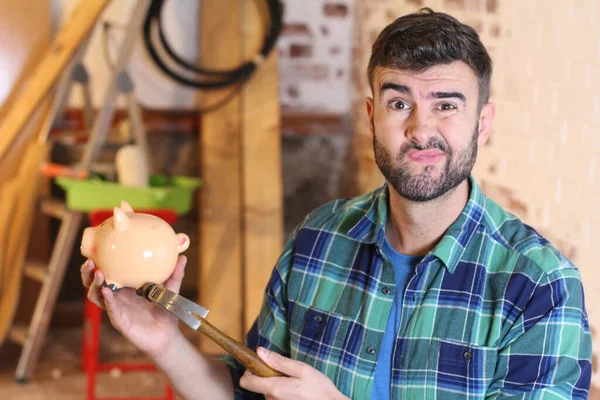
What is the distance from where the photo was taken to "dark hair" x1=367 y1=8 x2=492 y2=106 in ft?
4.94

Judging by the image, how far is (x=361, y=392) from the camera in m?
1.55

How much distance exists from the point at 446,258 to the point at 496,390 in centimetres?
24

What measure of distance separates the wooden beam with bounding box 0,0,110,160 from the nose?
6.48 feet

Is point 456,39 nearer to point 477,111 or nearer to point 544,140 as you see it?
point 477,111

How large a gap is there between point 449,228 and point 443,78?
0.91ft

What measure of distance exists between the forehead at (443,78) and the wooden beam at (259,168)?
2.19 m

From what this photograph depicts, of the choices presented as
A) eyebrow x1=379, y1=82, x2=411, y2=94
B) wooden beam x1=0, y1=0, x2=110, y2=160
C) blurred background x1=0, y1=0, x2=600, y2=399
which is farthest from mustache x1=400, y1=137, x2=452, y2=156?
wooden beam x1=0, y1=0, x2=110, y2=160

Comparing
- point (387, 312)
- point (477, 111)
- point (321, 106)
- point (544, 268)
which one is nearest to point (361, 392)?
point (387, 312)

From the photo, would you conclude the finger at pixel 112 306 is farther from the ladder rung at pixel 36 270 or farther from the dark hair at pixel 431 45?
the ladder rung at pixel 36 270

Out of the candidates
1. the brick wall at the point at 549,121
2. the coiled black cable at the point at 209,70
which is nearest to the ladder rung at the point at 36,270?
the coiled black cable at the point at 209,70

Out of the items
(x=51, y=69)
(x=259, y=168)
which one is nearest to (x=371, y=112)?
(x=51, y=69)

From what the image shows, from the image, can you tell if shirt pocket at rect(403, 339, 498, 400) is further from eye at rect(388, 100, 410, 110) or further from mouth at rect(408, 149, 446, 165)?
eye at rect(388, 100, 410, 110)

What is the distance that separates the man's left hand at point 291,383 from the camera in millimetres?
1417

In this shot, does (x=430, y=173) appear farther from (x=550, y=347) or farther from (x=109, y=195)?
(x=109, y=195)
